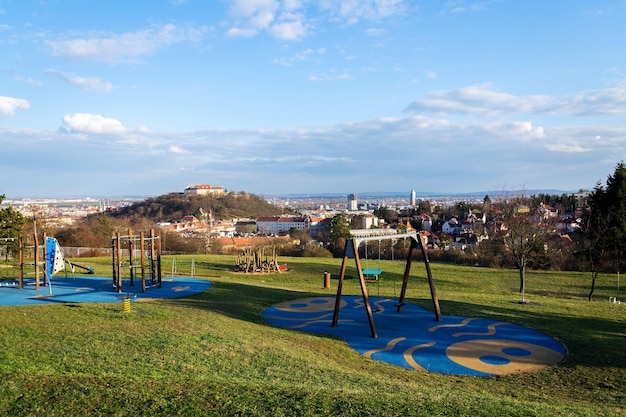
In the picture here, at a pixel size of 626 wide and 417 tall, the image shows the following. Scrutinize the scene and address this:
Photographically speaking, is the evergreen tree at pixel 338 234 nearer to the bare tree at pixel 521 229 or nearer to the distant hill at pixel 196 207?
the bare tree at pixel 521 229

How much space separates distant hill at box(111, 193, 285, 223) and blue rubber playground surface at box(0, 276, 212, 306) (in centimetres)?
9052

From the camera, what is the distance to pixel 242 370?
32.3ft

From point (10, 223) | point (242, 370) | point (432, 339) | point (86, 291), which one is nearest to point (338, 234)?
point (10, 223)

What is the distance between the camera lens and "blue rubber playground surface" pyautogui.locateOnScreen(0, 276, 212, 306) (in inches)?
709

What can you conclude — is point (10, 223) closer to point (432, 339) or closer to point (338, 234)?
point (432, 339)

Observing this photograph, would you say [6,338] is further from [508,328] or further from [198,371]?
[508,328]

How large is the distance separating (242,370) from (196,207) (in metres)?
123

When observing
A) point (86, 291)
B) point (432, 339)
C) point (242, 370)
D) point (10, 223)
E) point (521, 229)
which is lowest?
point (432, 339)

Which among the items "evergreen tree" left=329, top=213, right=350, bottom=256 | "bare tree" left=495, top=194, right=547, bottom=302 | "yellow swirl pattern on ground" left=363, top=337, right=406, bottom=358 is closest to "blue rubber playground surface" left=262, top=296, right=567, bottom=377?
"yellow swirl pattern on ground" left=363, top=337, right=406, bottom=358

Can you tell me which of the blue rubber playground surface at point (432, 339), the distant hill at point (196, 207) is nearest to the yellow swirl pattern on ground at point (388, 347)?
the blue rubber playground surface at point (432, 339)

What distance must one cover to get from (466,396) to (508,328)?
27.8 ft

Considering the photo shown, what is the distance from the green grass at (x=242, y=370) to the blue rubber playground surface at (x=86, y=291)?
2050 millimetres

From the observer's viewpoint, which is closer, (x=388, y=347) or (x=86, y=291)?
(x=388, y=347)

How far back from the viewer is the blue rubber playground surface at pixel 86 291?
709 inches
